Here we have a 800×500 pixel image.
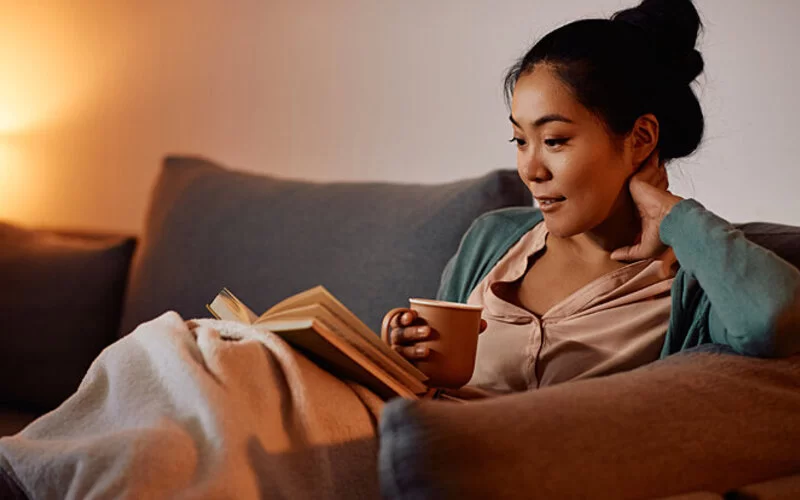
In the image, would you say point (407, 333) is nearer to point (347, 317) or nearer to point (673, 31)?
point (347, 317)

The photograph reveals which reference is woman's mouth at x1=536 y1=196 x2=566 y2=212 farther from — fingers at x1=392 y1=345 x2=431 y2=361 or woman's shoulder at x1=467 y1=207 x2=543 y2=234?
fingers at x1=392 y1=345 x2=431 y2=361

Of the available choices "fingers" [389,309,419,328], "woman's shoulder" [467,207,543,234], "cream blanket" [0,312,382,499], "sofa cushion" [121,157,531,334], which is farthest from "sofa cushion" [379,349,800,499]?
"sofa cushion" [121,157,531,334]

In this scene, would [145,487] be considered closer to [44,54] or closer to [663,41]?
[663,41]

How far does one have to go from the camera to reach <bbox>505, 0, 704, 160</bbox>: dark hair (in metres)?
1.38

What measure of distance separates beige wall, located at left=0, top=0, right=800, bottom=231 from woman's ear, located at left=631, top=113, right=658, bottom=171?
0.52 metres

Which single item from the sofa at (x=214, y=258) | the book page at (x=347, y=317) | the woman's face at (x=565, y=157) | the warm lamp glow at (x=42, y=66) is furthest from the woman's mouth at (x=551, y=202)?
the warm lamp glow at (x=42, y=66)

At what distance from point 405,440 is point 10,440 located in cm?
47

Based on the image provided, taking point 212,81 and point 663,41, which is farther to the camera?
point 212,81

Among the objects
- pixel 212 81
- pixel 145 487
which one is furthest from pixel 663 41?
pixel 212 81

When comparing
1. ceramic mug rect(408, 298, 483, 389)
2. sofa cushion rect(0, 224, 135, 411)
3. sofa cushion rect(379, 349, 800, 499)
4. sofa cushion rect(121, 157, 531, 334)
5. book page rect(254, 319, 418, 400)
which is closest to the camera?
sofa cushion rect(379, 349, 800, 499)

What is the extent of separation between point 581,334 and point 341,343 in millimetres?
487

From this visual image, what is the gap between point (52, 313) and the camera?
233 centimetres

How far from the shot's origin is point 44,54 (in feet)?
10.3

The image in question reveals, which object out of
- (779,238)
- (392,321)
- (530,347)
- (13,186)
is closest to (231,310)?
(392,321)
